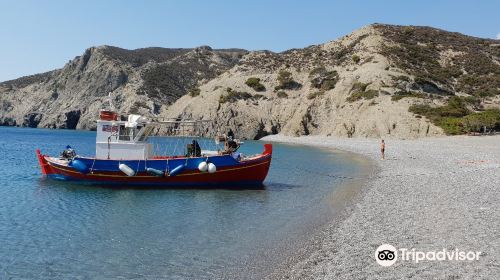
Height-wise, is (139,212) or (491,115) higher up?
(491,115)

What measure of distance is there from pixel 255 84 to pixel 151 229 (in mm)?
87400

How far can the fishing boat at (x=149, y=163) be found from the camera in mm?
28078

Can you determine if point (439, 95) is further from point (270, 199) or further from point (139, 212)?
point (139, 212)

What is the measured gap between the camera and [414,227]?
1489cm

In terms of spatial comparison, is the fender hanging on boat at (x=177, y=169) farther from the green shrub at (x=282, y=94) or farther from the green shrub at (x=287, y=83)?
the green shrub at (x=287, y=83)

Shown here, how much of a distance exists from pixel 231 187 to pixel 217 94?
246 feet

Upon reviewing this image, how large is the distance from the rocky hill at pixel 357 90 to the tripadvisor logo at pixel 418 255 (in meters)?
→ 54.2

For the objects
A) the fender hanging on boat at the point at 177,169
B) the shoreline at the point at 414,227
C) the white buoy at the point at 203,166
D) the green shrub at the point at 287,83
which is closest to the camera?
the shoreline at the point at 414,227

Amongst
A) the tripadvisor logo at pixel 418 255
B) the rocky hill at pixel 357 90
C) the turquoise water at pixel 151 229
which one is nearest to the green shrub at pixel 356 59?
the rocky hill at pixel 357 90

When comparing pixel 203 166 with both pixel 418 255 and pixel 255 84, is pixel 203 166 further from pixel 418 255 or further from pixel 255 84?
pixel 255 84

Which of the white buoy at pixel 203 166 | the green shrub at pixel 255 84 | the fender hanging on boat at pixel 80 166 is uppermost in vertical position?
the green shrub at pixel 255 84

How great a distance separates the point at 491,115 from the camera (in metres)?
63.0

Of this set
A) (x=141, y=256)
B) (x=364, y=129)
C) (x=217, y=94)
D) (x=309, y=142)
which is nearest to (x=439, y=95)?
(x=364, y=129)

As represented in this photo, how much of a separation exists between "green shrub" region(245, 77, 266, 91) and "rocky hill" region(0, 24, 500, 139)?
230 mm
